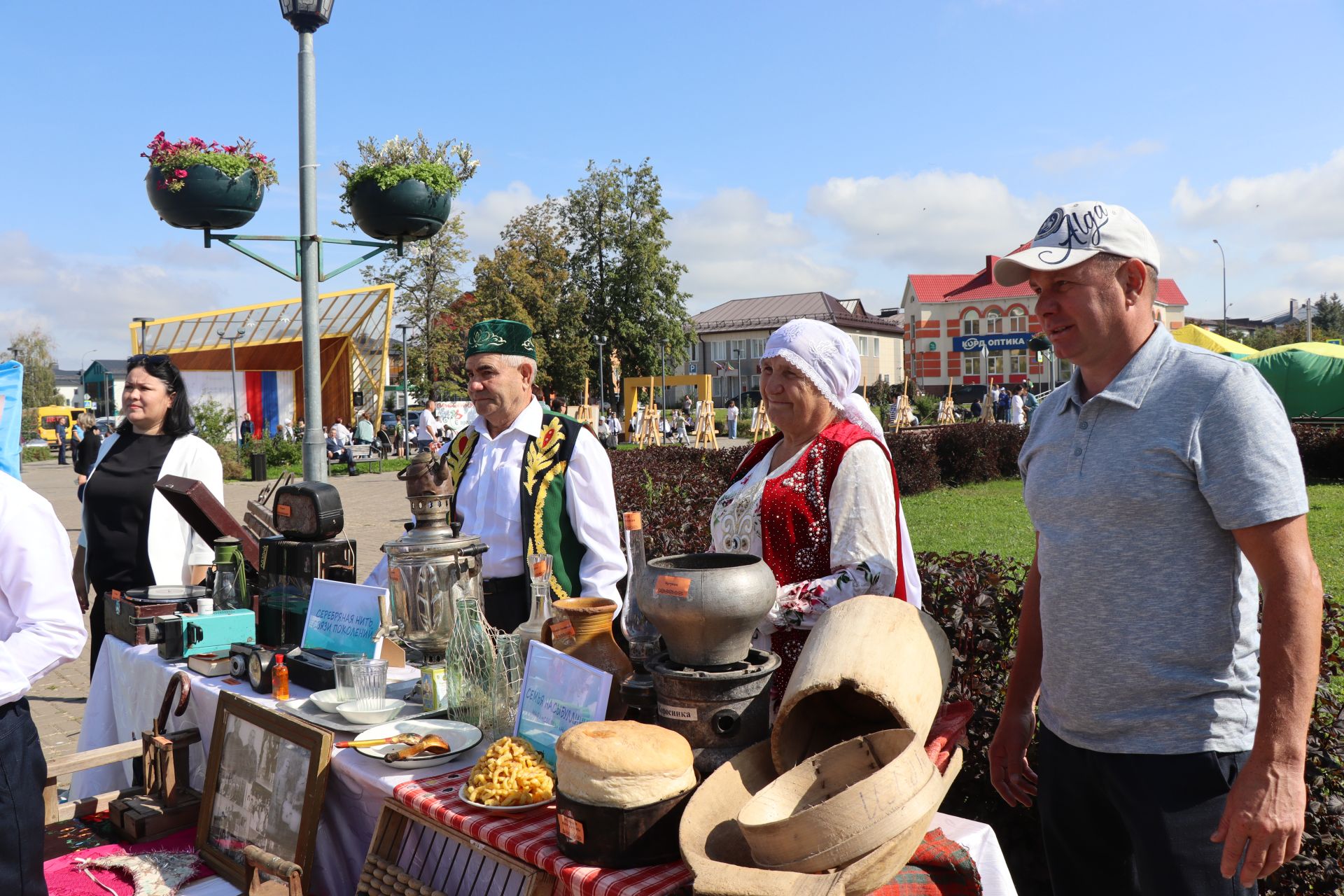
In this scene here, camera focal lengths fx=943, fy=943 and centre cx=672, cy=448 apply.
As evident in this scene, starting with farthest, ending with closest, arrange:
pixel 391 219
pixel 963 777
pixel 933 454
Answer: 1. pixel 933 454
2. pixel 391 219
3. pixel 963 777

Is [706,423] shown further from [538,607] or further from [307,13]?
[538,607]

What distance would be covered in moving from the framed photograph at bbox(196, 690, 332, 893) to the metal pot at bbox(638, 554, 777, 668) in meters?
1.11

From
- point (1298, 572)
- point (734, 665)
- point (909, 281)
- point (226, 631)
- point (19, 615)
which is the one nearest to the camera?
point (1298, 572)

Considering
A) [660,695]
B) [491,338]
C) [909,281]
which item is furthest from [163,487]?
[909,281]

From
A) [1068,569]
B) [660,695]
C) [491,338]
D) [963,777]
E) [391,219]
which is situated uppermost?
[391,219]

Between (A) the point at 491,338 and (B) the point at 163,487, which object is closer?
(A) the point at 491,338

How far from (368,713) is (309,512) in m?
1.11

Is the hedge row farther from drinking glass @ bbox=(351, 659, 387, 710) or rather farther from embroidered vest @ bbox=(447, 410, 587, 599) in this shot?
drinking glass @ bbox=(351, 659, 387, 710)

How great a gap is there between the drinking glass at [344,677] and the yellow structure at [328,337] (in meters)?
32.6

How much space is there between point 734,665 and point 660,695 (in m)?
0.17

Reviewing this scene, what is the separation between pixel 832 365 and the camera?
104 inches

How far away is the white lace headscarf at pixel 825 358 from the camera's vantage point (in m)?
2.62

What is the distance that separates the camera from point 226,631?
3.64m

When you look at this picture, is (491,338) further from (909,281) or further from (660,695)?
(909,281)
